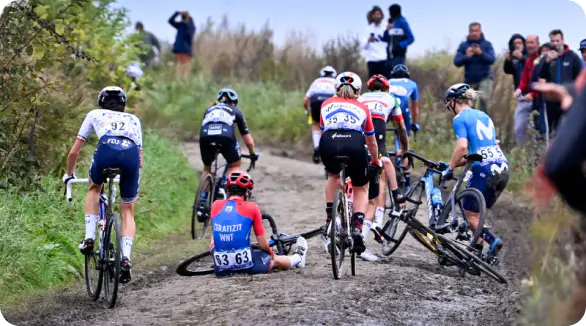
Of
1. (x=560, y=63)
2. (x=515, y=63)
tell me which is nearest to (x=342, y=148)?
(x=560, y=63)

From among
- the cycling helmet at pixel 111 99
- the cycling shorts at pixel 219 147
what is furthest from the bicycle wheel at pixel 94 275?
the cycling shorts at pixel 219 147

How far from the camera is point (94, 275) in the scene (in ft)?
33.0

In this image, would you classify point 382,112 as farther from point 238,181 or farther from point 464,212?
point 238,181

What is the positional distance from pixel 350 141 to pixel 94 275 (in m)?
2.84

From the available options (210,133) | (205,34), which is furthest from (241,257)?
(205,34)

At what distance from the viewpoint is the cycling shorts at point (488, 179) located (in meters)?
10.6

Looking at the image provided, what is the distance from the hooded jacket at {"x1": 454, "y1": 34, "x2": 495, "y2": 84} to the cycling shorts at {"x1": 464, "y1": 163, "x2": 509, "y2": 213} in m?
8.32

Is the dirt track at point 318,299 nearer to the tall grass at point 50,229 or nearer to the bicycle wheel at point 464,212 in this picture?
the bicycle wheel at point 464,212

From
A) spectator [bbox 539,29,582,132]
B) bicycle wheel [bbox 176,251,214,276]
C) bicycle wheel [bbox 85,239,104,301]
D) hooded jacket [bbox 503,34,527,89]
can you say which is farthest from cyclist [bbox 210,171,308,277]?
hooded jacket [bbox 503,34,527,89]

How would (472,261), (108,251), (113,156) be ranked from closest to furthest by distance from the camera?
1. (108,251)
2. (113,156)
3. (472,261)

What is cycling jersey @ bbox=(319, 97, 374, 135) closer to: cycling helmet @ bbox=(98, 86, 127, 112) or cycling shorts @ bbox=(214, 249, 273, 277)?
cycling shorts @ bbox=(214, 249, 273, 277)

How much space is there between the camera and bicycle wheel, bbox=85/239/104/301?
9.35 m

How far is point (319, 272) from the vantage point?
10.3m

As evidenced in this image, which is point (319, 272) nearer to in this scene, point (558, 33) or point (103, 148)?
point (103, 148)
